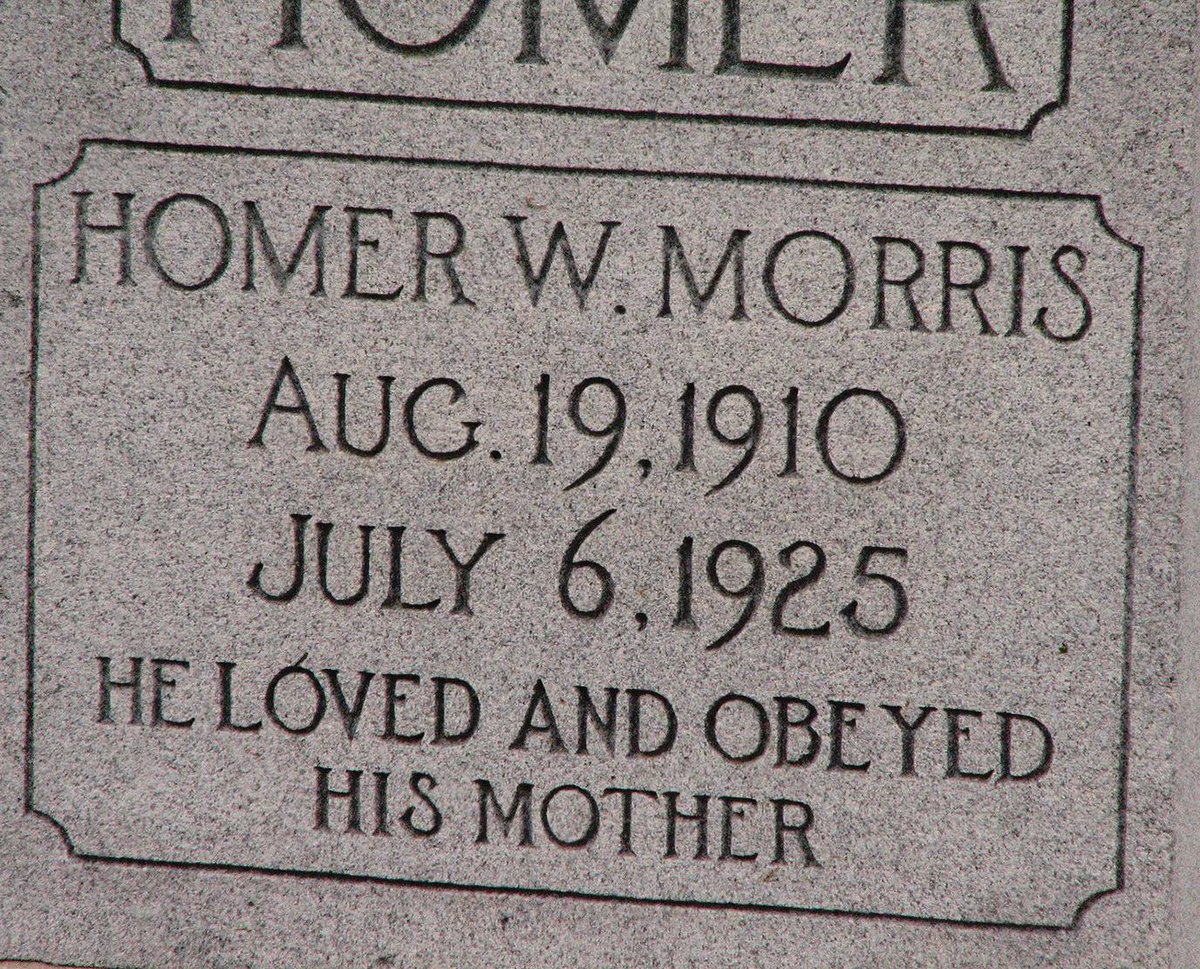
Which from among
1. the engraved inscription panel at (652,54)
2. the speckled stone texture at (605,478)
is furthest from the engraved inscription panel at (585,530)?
the engraved inscription panel at (652,54)

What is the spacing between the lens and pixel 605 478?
103 inches

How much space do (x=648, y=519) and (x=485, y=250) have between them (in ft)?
2.12

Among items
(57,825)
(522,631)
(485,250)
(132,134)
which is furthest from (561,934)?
(132,134)

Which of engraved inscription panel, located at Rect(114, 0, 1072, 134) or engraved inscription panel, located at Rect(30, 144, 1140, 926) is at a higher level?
engraved inscription panel, located at Rect(114, 0, 1072, 134)

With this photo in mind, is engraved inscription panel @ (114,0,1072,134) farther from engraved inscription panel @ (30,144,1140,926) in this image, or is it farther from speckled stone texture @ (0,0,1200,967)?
engraved inscription panel @ (30,144,1140,926)

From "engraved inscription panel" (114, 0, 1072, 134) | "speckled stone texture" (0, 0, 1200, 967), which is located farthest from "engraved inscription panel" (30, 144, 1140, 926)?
"engraved inscription panel" (114, 0, 1072, 134)

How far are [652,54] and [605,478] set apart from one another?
2.84ft

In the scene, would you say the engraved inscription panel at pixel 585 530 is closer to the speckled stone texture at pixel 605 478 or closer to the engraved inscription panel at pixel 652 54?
the speckled stone texture at pixel 605 478

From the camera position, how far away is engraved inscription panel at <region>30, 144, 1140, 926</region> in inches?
101

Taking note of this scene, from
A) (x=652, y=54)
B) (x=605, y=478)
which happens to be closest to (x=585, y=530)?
(x=605, y=478)

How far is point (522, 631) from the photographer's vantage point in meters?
2.64

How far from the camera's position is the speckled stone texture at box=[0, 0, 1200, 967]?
2.55 metres

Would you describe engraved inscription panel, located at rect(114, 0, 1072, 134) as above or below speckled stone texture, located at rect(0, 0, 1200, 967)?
above

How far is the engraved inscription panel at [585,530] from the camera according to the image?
8.43 feet
